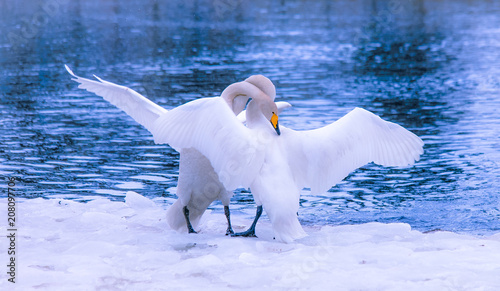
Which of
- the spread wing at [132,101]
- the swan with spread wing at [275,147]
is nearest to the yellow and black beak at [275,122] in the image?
the swan with spread wing at [275,147]

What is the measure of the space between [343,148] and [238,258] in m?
1.83

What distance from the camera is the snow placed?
20.1 feet

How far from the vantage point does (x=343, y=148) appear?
796cm

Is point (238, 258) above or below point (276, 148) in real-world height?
below

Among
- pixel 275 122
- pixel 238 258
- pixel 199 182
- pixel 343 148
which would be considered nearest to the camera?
pixel 238 258

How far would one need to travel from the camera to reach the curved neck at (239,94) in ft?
25.7

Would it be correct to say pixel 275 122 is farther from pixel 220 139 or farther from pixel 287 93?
pixel 287 93

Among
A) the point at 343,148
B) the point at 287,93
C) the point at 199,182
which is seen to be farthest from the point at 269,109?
the point at 287,93

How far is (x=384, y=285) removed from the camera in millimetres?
5980

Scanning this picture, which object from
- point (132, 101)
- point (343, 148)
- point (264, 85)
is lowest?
point (343, 148)

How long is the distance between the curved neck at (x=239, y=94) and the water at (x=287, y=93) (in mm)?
1997

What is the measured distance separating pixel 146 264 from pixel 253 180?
144 centimetres

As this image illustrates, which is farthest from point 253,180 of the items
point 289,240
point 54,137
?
point 54,137

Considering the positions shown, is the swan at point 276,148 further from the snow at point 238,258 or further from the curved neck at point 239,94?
the snow at point 238,258
